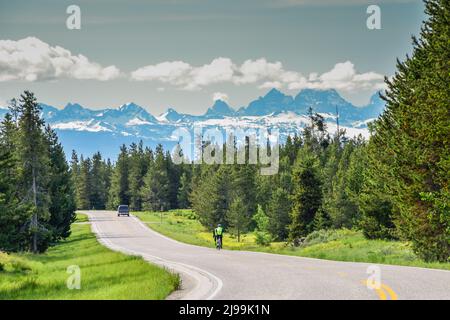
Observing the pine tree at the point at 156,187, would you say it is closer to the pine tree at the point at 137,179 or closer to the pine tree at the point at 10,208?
the pine tree at the point at 137,179

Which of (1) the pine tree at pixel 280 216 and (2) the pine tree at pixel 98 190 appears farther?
(2) the pine tree at pixel 98 190

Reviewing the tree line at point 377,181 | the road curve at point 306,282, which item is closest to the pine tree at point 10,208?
the road curve at point 306,282

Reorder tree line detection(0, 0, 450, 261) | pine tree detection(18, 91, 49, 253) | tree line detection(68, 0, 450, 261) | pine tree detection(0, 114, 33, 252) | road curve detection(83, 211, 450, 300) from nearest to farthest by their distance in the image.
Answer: road curve detection(83, 211, 450, 300) → tree line detection(68, 0, 450, 261) → tree line detection(0, 0, 450, 261) → pine tree detection(0, 114, 33, 252) → pine tree detection(18, 91, 49, 253)

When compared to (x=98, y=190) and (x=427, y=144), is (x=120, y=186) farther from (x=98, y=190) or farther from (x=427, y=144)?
(x=427, y=144)

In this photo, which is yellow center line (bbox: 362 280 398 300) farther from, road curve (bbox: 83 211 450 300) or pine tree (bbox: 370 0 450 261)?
pine tree (bbox: 370 0 450 261)

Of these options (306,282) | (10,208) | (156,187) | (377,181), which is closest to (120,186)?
(156,187)

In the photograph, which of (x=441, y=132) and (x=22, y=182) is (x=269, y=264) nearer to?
(x=441, y=132)

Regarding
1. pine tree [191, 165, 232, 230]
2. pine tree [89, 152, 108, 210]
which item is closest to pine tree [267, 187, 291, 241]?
pine tree [191, 165, 232, 230]

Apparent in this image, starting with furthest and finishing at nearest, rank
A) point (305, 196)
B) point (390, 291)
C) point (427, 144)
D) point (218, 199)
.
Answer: point (218, 199)
point (305, 196)
point (427, 144)
point (390, 291)

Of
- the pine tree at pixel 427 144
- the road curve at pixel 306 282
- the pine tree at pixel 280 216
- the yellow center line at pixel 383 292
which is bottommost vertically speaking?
the pine tree at pixel 280 216

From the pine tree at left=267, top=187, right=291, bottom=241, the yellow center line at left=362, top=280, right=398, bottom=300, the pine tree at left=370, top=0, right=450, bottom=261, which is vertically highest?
the pine tree at left=370, top=0, right=450, bottom=261

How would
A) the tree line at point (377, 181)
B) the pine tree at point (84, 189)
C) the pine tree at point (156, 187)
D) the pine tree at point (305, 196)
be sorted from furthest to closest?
the pine tree at point (84, 189) < the pine tree at point (156, 187) < the pine tree at point (305, 196) < the tree line at point (377, 181)

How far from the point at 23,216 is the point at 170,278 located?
2823 centimetres
